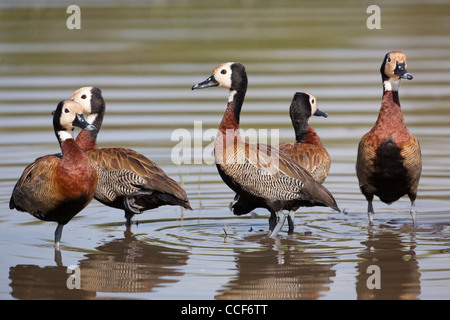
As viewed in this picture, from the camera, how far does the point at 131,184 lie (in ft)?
30.8

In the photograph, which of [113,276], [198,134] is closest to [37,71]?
[198,134]

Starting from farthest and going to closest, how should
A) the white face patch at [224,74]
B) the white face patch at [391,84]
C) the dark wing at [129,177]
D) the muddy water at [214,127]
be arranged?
the white face patch at [391,84]
the white face patch at [224,74]
the dark wing at [129,177]
the muddy water at [214,127]

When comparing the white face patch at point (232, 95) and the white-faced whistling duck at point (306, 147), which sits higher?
the white face patch at point (232, 95)

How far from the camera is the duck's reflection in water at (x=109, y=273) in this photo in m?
7.58

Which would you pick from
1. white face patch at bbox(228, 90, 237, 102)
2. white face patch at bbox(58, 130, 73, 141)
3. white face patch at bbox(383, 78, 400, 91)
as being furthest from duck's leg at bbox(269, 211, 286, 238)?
white face patch at bbox(58, 130, 73, 141)

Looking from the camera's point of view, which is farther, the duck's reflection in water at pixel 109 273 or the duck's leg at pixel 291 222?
the duck's leg at pixel 291 222

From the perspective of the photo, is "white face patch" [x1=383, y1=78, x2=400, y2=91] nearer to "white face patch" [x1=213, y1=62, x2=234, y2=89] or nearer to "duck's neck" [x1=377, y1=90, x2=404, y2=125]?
"duck's neck" [x1=377, y1=90, x2=404, y2=125]

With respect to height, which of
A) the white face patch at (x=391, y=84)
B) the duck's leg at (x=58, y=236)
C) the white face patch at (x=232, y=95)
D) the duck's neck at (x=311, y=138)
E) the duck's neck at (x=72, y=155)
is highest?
the white face patch at (x=391, y=84)

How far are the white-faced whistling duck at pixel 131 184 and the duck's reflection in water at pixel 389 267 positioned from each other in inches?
72.6

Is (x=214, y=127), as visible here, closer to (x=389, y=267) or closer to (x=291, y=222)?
(x=291, y=222)

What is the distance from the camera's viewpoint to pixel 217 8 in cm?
2489

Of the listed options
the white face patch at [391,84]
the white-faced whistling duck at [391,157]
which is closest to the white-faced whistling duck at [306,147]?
the white-faced whistling duck at [391,157]

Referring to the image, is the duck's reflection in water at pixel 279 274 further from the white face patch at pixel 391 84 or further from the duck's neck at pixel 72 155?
the white face patch at pixel 391 84

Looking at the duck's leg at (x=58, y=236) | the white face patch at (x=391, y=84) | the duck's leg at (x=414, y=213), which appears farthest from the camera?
the white face patch at (x=391, y=84)
